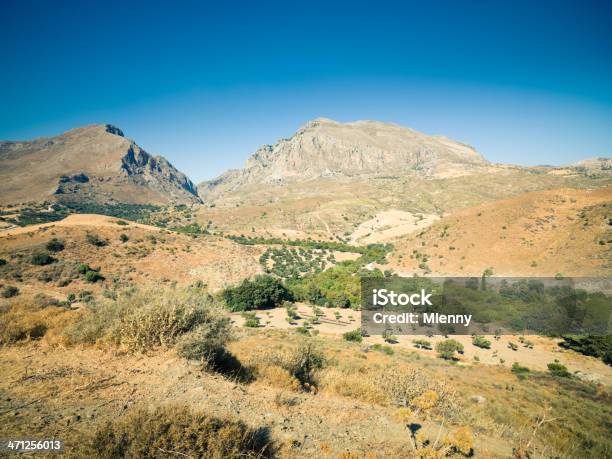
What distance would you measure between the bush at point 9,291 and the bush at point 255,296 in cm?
2445

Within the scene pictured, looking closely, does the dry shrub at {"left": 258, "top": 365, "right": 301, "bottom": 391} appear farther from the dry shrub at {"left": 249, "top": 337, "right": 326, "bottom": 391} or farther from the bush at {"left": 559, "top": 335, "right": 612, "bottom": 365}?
the bush at {"left": 559, "top": 335, "right": 612, "bottom": 365}

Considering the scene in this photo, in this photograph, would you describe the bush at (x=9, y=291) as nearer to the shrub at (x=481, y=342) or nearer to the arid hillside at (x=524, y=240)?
the shrub at (x=481, y=342)

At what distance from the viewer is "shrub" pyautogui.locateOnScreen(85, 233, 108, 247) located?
51375 mm

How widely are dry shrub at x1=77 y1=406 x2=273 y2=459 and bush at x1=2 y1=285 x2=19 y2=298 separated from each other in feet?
136

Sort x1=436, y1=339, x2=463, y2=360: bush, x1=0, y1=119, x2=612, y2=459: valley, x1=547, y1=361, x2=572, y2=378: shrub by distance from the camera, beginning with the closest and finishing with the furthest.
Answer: x1=0, y1=119, x2=612, y2=459: valley < x1=547, y1=361, x2=572, y2=378: shrub < x1=436, y1=339, x2=463, y2=360: bush

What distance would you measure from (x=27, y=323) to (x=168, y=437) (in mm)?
9023

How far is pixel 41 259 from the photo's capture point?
142 feet

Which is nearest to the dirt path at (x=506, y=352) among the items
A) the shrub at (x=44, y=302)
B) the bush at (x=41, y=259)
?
the shrub at (x=44, y=302)

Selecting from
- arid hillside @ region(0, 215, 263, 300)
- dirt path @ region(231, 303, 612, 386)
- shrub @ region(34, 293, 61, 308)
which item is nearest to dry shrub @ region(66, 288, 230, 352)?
shrub @ region(34, 293, 61, 308)

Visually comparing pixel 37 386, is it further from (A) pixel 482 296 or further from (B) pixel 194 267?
(B) pixel 194 267

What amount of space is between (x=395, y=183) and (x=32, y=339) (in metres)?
197

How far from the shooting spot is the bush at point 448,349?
26.5m

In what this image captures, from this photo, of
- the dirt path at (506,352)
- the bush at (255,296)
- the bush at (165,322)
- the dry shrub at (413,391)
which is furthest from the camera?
the bush at (255,296)

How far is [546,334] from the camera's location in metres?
32.2
